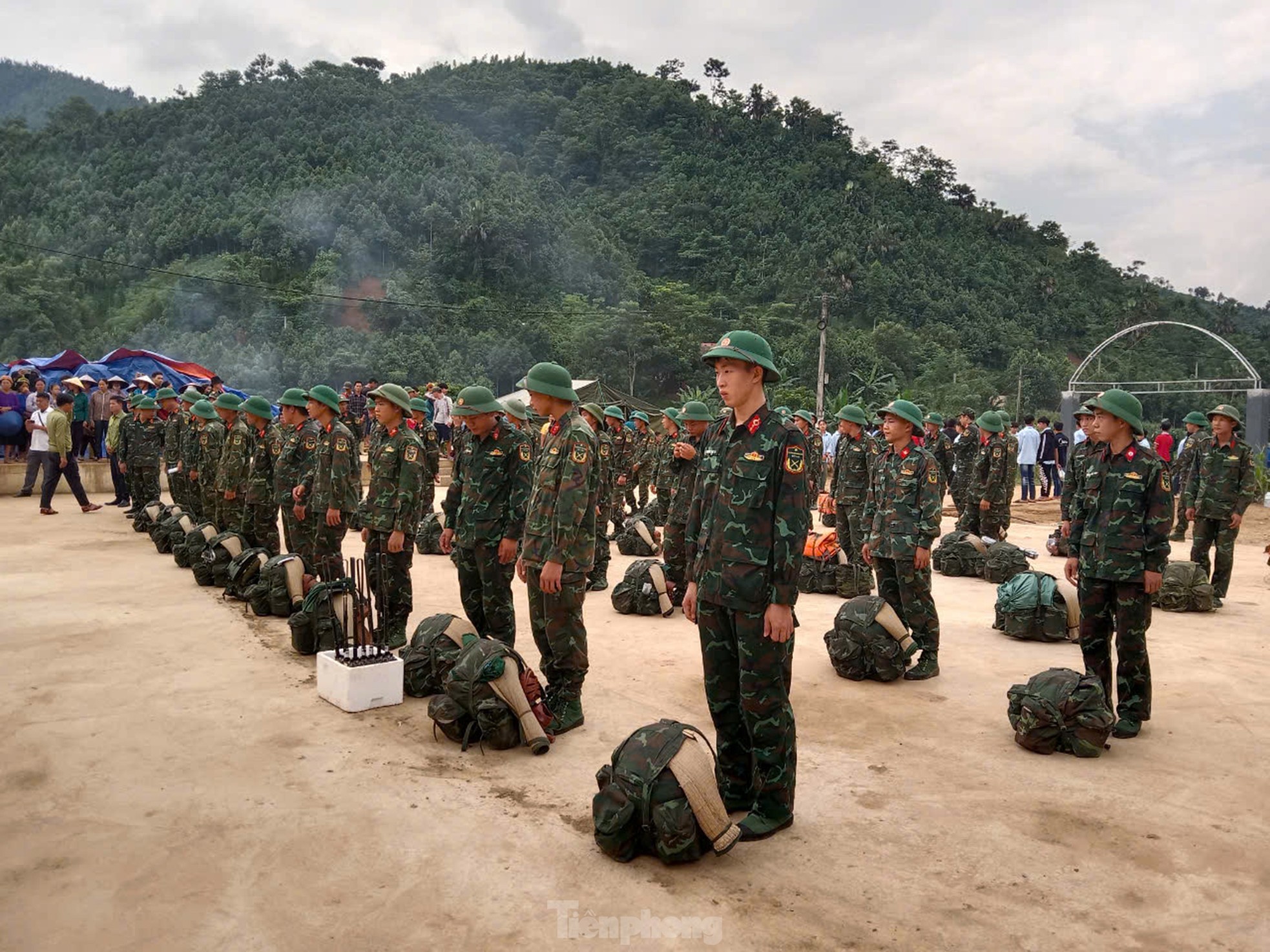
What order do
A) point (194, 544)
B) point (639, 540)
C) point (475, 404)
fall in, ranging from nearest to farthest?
point (475, 404)
point (194, 544)
point (639, 540)

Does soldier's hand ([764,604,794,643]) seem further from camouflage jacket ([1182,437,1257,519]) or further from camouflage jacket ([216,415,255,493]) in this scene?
camouflage jacket ([216,415,255,493])

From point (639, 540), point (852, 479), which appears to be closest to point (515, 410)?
point (852, 479)

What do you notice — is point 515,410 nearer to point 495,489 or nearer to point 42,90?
point 495,489

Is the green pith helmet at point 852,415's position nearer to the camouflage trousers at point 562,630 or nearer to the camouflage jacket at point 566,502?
the camouflage jacket at point 566,502

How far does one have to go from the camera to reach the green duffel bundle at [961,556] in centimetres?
1095

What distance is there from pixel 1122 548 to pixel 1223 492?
4733mm

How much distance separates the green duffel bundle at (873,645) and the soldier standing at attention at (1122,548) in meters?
1.26

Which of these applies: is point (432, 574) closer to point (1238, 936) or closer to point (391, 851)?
point (391, 851)

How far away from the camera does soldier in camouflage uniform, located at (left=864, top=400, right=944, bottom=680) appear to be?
6.40m

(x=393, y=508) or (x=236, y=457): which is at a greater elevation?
(x=236, y=457)

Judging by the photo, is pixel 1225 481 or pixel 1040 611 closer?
pixel 1040 611

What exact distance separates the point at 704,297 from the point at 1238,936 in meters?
57.4

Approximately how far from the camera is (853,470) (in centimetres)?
1003

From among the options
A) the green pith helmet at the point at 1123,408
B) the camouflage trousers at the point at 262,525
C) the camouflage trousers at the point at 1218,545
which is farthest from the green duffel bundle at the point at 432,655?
the camouflage trousers at the point at 1218,545
